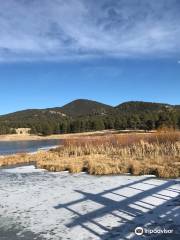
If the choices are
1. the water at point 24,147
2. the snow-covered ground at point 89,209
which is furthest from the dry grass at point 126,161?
the water at point 24,147

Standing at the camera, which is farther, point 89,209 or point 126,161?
point 126,161

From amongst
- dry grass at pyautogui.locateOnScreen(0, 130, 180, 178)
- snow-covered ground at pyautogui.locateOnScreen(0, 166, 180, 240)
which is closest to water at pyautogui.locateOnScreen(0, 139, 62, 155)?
dry grass at pyautogui.locateOnScreen(0, 130, 180, 178)

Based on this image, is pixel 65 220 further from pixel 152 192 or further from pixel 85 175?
pixel 85 175

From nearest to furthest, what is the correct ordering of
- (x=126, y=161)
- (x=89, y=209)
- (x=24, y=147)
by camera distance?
1. (x=89, y=209)
2. (x=126, y=161)
3. (x=24, y=147)

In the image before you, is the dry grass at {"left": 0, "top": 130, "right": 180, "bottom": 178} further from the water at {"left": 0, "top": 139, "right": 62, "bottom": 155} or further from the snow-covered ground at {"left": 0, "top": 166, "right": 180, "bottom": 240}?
the water at {"left": 0, "top": 139, "right": 62, "bottom": 155}

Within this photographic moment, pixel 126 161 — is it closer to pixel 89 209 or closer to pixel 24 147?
pixel 89 209

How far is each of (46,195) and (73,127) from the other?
398 feet

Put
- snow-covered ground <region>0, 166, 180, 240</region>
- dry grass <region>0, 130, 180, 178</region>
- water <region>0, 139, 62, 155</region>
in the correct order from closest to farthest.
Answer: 1. snow-covered ground <region>0, 166, 180, 240</region>
2. dry grass <region>0, 130, 180, 178</region>
3. water <region>0, 139, 62, 155</region>

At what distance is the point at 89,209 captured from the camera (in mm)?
9555

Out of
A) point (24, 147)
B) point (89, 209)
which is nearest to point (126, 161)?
point (89, 209)

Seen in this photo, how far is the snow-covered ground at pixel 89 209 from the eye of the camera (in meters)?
7.72

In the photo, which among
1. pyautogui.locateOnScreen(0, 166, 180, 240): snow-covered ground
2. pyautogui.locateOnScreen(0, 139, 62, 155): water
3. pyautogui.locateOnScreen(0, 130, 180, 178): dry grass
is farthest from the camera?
pyautogui.locateOnScreen(0, 139, 62, 155): water

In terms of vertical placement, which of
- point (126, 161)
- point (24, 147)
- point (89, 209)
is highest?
point (24, 147)

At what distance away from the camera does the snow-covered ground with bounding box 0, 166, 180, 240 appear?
772cm
